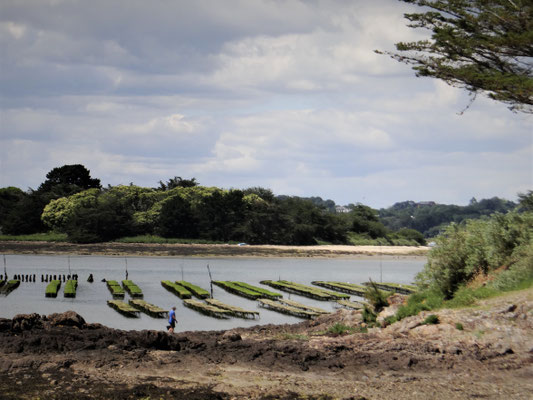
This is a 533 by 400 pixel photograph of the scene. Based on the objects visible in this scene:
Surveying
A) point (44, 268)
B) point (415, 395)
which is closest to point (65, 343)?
point (415, 395)

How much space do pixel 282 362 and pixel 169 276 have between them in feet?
152

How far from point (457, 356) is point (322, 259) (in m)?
78.8

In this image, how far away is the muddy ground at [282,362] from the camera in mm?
Result: 14641

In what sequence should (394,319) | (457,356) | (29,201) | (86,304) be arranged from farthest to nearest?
(29,201), (86,304), (394,319), (457,356)

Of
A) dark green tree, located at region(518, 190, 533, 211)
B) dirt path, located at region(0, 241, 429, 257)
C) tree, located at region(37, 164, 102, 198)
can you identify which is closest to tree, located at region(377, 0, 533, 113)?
dark green tree, located at region(518, 190, 533, 211)

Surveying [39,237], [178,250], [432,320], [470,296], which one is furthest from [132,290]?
[39,237]

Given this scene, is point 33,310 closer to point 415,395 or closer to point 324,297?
point 324,297

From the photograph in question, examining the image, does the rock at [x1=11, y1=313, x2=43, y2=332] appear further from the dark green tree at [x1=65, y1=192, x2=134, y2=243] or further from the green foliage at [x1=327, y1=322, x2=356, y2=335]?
the dark green tree at [x1=65, y1=192, x2=134, y2=243]

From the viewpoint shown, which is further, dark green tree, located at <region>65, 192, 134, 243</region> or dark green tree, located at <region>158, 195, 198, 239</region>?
dark green tree, located at <region>158, 195, 198, 239</region>

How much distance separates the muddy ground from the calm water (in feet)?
43.1

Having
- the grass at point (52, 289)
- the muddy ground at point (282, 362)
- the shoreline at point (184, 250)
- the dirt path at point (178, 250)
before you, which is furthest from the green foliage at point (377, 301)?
the shoreline at point (184, 250)

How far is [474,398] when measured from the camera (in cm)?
1411

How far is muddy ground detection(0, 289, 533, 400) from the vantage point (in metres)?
14.6

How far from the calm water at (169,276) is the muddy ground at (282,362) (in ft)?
43.1
